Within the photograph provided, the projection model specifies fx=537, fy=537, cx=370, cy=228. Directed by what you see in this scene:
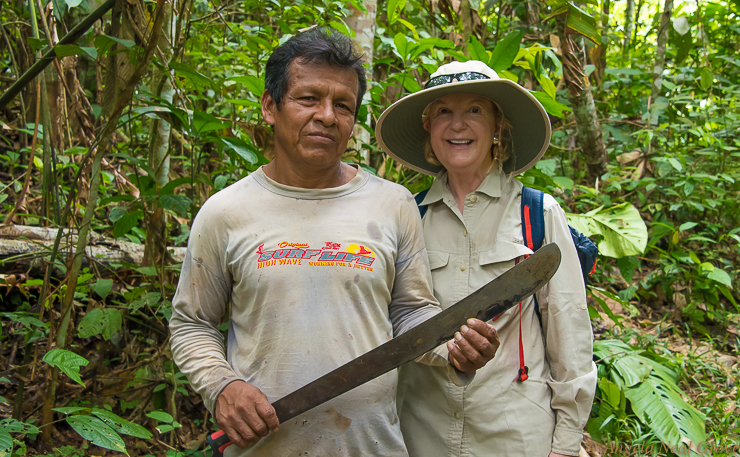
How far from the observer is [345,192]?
186 centimetres

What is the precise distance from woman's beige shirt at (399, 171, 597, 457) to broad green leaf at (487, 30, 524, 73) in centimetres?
83

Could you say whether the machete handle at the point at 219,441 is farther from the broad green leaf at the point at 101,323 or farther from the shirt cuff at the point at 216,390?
the broad green leaf at the point at 101,323

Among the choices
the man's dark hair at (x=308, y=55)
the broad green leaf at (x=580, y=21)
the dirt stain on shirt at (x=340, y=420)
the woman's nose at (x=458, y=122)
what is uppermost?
the broad green leaf at (x=580, y=21)

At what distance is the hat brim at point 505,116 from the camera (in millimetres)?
2010

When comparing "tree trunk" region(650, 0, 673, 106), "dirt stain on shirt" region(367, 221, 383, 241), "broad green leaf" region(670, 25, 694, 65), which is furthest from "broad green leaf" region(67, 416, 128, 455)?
"tree trunk" region(650, 0, 673, 106)

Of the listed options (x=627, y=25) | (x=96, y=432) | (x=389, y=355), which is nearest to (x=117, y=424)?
(x=96, y=432)

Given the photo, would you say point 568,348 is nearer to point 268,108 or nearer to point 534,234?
point 534,234

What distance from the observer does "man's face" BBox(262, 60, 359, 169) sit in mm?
1769

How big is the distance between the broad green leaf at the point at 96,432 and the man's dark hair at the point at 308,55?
1249 mm

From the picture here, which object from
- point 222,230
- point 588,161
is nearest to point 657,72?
point 588,161

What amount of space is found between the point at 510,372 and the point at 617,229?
6.20ft

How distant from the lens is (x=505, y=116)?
217cm

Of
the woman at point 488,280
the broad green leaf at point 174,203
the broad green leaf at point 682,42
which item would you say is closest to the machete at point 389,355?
the woman at point 488,280

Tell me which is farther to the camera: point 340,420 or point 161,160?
point 161,160
